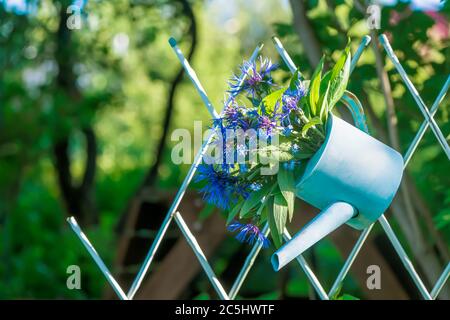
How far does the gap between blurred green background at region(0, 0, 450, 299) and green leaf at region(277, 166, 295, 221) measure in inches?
32.1

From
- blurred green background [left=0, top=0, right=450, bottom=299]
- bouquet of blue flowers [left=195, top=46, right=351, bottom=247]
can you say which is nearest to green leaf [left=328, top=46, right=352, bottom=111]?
bouquet of blue flowers [left=195, top=46, right=351, bottom=247]

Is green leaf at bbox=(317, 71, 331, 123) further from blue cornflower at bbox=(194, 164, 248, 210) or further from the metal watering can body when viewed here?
blue cornflower at bbox=(194, 164, 248, 210)

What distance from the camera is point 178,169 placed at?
6586 millimetres

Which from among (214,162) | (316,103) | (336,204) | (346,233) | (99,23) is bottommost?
(346,233)

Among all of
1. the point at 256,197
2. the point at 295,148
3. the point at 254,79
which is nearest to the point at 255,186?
the point at 256,197

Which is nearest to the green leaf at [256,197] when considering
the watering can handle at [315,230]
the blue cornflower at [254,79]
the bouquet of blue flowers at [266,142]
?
the bouquet of blue flowers at [266,142]

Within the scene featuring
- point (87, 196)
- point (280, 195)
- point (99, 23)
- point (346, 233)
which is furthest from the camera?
point (87, 196)

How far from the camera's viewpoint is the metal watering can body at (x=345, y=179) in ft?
5.62

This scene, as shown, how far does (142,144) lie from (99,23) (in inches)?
224

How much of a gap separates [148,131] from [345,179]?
7693mm

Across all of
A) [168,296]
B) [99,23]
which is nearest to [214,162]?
[168,296]

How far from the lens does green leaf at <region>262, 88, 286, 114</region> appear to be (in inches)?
66.6

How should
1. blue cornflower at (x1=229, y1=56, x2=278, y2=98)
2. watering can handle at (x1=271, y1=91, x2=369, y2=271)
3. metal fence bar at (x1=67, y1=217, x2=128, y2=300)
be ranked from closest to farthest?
watering can handle at (x1=271, y1=91, x2=369, y2=271), blue cornflower at (x1=229, y1=56, x2=278, y2=98), metal fence bar at (x1=67, y1=217, x2=128, y2=300)
